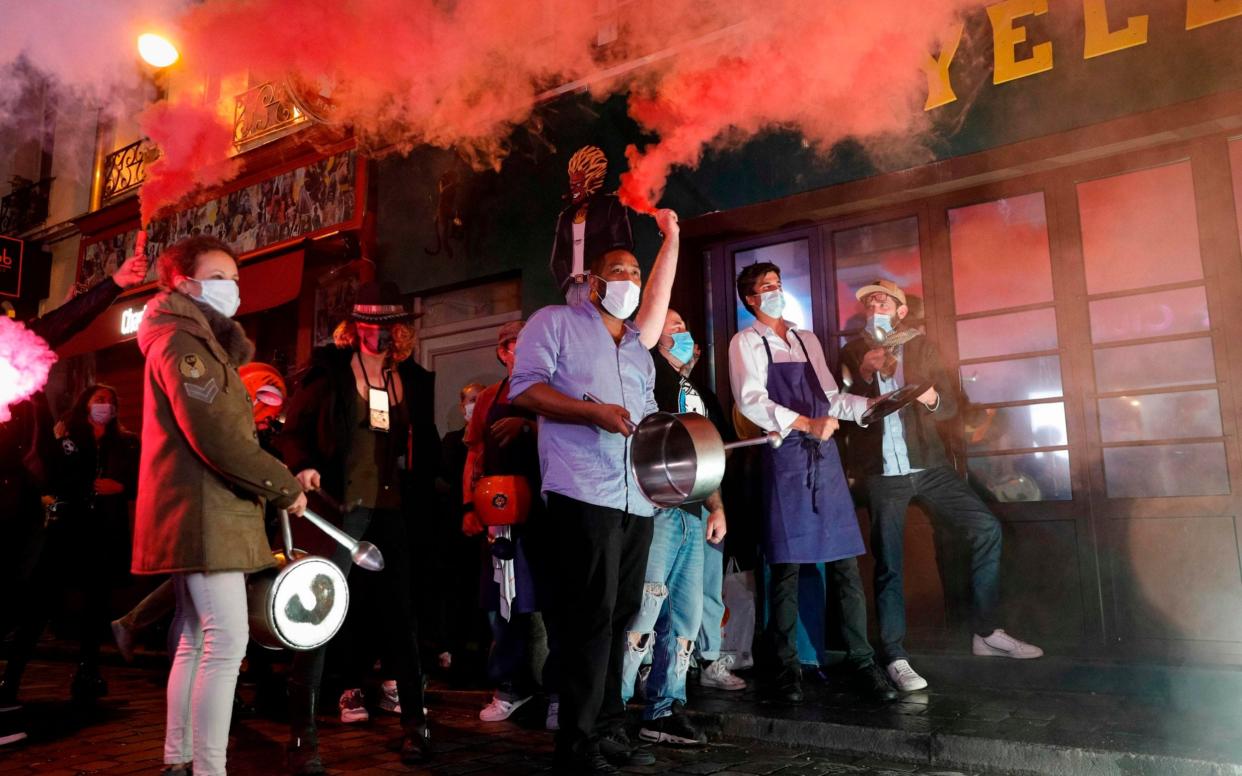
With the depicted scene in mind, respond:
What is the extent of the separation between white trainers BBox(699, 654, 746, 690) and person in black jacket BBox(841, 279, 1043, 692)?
0.89 metres

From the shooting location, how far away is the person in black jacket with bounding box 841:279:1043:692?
5.01m

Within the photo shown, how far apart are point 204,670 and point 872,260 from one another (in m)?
5.05

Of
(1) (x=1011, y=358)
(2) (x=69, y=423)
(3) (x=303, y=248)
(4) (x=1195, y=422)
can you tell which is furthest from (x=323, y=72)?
(4) (x=1195, y=422)

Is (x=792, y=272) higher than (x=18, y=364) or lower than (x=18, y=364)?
higher

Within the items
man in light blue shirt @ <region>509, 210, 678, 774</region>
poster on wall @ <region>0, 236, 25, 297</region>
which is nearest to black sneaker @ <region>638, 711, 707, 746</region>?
man in light blue shirt @ <region>509, 210, 678, 774</region>

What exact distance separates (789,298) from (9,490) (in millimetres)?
5175

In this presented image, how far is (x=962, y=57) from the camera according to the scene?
5770mm

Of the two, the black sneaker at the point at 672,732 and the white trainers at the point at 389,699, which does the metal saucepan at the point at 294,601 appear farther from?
the white trainers at the point at 389,699

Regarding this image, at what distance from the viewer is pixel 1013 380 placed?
18.7ft

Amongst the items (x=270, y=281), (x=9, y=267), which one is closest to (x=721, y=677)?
(x=270, y=281)

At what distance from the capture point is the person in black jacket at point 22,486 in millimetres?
4555

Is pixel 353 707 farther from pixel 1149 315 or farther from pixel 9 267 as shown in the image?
pixel 9 267

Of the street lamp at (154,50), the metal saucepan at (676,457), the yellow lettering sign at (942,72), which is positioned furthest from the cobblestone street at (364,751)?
the street lamp at (154,50)

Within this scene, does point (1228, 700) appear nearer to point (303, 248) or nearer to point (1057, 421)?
point (1057, 421)
